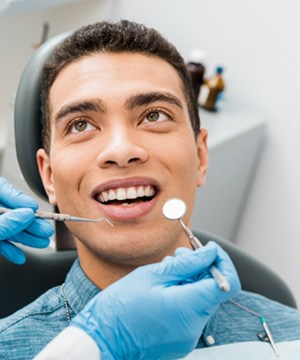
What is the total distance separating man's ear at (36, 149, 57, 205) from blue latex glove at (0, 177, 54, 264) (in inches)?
2.7

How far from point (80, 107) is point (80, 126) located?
1.9 inches

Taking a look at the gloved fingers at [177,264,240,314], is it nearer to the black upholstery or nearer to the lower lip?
the lower lip

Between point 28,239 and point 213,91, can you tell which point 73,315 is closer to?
point 28,239

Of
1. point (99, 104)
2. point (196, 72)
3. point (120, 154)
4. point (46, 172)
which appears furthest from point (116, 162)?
point (196, 72)

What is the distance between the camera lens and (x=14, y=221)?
1148 millimetres

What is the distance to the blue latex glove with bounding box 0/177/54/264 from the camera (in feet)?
3.78

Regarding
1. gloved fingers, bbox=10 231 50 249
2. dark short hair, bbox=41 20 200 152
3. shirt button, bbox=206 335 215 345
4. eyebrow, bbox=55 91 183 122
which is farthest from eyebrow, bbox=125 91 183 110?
shirt button, bbox=206 335 215 345

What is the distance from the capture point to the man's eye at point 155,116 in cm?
124

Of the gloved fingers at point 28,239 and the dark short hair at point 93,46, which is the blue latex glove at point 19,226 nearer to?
the gloved fingers at point 28,239

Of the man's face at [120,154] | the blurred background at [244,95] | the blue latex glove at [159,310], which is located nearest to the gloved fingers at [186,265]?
the blue latex glove at [159,310]

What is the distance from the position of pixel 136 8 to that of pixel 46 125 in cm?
151

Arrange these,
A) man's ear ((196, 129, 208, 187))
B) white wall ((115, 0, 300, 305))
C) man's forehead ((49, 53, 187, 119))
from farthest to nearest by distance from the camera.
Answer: white wall ((115, 0, 300, 305))
man's ear ((196, 129, 208, 187))
man's forehead ((49, 53, 187, 119))

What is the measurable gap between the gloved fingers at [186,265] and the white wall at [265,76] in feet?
4.82

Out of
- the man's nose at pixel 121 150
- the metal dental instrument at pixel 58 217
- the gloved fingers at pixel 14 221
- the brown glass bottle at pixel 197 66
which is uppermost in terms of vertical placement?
the brown glass bottle at pixel 197 66
